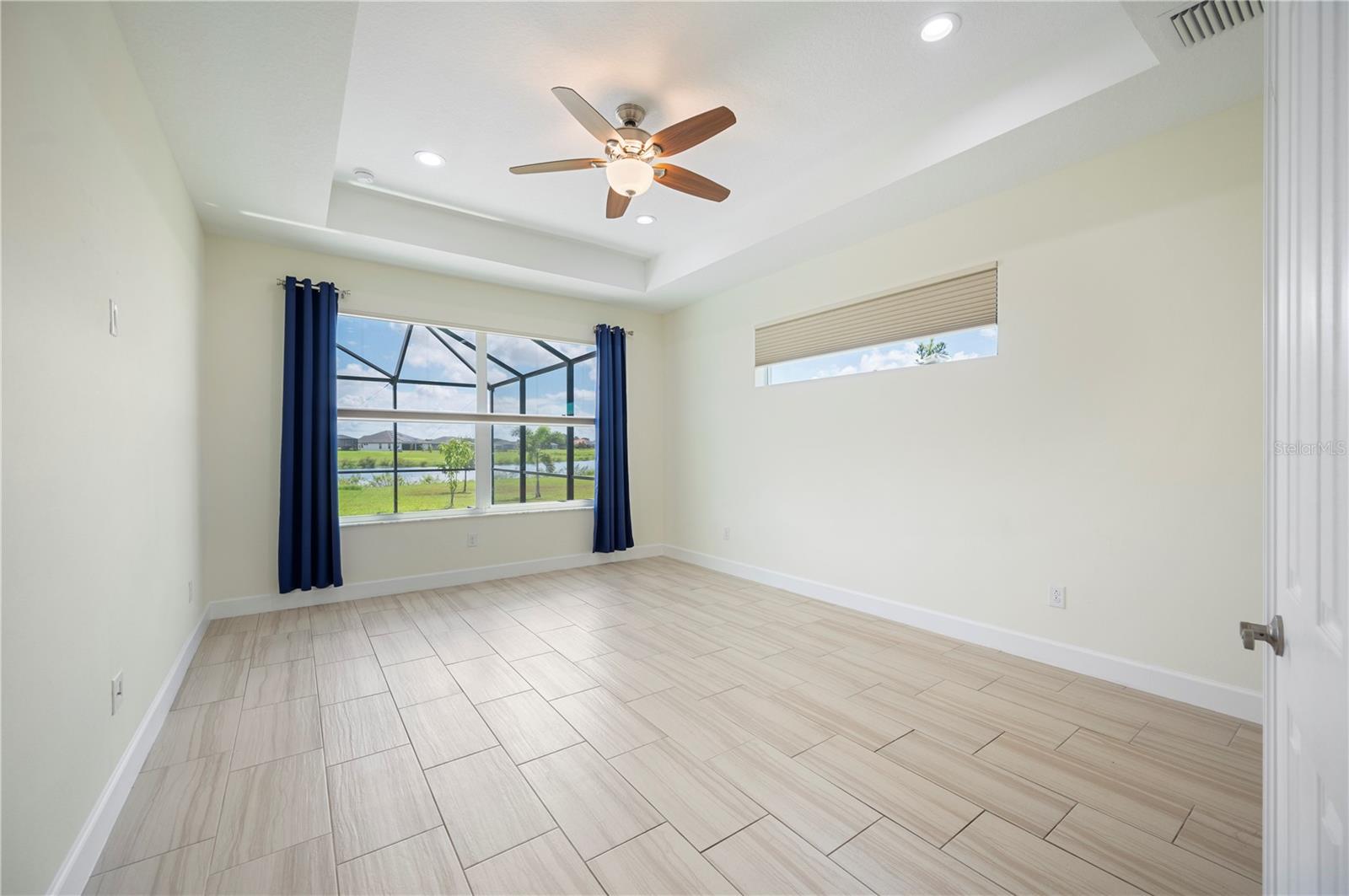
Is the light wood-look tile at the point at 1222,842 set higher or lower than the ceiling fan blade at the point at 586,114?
lower

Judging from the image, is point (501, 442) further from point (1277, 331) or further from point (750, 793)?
point (1277, 331)

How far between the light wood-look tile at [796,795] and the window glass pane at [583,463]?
3.56 m

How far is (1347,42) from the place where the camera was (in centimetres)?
61

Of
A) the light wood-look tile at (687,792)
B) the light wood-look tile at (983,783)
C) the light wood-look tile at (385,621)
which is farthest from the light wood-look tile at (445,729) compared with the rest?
the light wood-look tile at (983,783)

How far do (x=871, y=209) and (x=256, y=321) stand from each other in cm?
414

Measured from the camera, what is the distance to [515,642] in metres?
3.19

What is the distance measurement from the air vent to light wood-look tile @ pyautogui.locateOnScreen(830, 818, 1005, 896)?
2765mm

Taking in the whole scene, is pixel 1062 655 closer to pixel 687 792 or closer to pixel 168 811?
A: pixel 687 792

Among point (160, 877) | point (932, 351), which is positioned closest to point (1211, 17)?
point (932, 351)

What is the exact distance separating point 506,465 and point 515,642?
209 cm

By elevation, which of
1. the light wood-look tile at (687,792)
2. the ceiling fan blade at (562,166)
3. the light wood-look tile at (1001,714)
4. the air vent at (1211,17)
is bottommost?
the light wood-look tile at (687,792)

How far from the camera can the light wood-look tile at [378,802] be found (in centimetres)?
161

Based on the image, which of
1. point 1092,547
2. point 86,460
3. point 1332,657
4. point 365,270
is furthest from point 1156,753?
point 365,270

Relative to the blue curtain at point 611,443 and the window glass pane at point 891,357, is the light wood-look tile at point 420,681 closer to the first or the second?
the blue curtain at point 611,443
